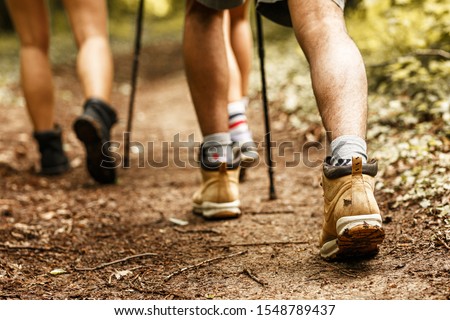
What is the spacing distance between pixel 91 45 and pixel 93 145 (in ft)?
2.22

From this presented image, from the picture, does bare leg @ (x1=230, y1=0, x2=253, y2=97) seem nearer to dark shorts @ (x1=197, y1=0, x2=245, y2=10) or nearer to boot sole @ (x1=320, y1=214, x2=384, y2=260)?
dark shorts @ (x1=197, y1=0, x2=245, y2=10)

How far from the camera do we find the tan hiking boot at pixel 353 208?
5.00 feet

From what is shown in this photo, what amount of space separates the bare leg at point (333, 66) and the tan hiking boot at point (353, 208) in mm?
120

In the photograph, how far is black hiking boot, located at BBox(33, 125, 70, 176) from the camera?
3504 millimetres

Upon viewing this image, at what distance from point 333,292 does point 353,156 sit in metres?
0.39

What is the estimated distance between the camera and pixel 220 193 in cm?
238

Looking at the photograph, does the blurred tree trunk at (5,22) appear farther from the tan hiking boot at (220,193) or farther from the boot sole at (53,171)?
the tan hiking boot at (220,193)

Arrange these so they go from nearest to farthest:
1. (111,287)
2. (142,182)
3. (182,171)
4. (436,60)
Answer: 1. (111,287)
2. (142,182)
3. (182,171)
4. (436,60)

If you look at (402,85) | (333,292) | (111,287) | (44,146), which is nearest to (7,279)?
(111,287)

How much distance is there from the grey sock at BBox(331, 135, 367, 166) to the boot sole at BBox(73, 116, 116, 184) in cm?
158

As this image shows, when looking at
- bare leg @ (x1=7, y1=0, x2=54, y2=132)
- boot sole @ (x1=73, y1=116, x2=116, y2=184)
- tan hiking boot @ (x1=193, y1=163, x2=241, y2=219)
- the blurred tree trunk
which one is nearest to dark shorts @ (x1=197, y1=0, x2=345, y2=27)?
tan hiking boot @ (x1=193, y1=163, x2=241, y2=219)

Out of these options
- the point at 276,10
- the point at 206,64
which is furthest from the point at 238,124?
the point at 276,10

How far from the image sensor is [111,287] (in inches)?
66.2

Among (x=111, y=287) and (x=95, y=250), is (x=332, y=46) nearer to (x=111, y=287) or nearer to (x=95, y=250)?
(x=111, y=287)
